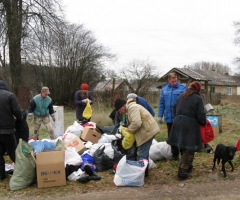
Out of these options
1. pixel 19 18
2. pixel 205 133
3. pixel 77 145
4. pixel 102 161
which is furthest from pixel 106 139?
pixel 19 18

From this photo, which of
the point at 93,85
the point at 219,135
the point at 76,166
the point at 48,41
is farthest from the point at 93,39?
the point at 76,166

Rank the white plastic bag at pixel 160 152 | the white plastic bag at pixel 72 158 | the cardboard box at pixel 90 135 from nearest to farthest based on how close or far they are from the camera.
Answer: the white plastic bag at pixel 72 158 → the white plastic bag at pixel 160 152 → the cardboard box at pixel 90 135

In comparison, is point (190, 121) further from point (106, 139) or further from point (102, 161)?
point (106, 139)

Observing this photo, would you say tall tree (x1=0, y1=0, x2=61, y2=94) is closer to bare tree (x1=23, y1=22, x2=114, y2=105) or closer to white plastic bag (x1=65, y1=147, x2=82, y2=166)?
bare tree (x1=23, y1=22, x2=114, y2=105)

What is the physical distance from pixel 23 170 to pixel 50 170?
417 millimetres

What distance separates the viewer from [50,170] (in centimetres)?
419

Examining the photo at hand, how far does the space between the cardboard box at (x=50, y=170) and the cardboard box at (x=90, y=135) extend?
6.75 feet

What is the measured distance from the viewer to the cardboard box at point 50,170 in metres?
4.18

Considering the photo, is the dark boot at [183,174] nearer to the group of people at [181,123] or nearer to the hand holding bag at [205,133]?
the group of people at [181,123]

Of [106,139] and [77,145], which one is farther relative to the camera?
[106,139]

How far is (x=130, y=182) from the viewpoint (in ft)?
13.5

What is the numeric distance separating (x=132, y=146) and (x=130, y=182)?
25.6 inches

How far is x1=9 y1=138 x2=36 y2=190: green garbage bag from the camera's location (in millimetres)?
4184

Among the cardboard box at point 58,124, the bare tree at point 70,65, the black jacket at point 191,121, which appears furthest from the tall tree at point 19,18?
the black jacket at point 191,121
